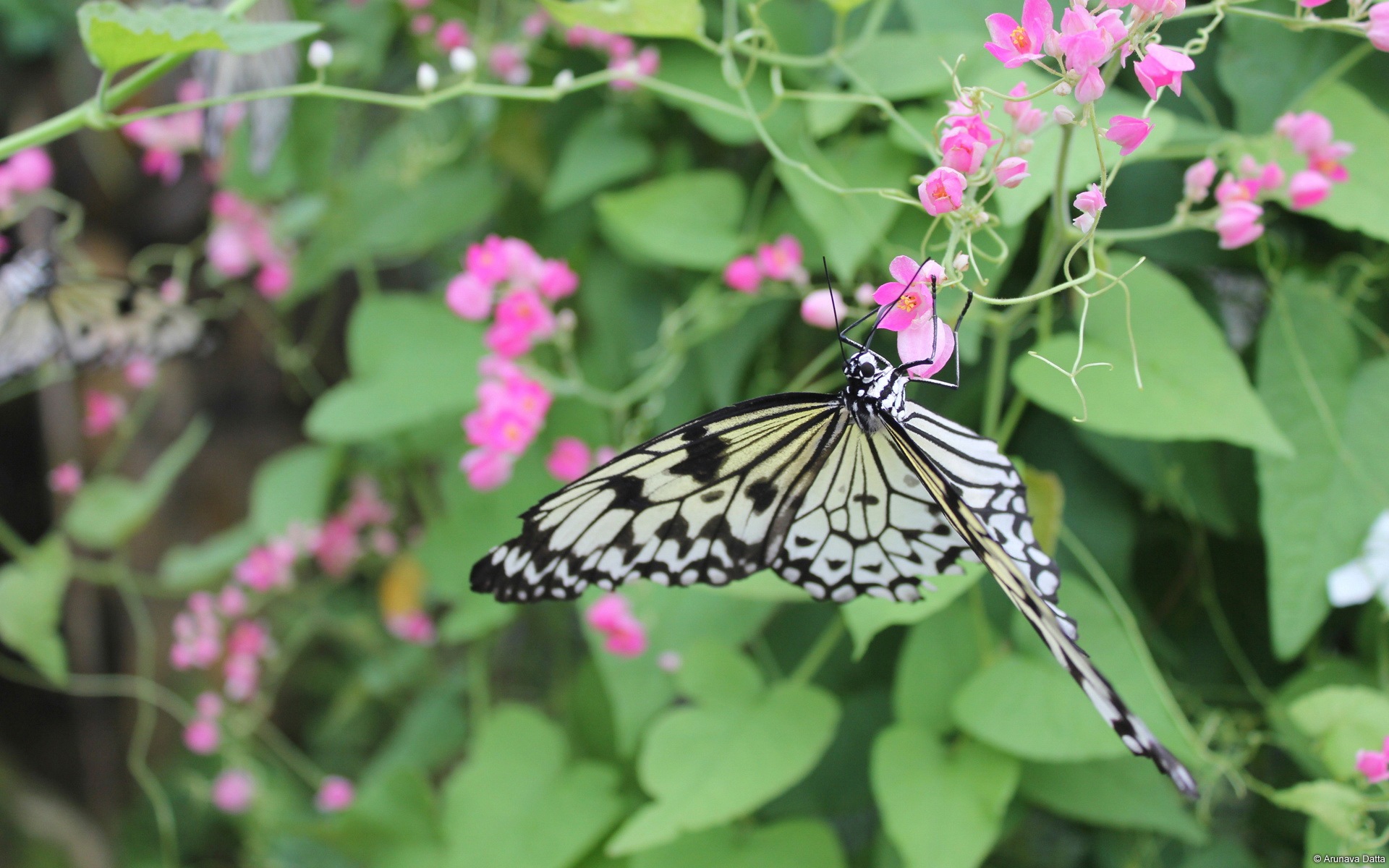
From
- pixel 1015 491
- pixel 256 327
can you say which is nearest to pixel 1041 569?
pixel 1015 491

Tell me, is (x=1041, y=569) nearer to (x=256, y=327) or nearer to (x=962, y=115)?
(x=962, y=115)

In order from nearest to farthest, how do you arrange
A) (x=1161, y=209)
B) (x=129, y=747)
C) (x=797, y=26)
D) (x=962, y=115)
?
(x=962, y=115) < (x=1161, y=209) < (x=797, y=26) < (x=129, y=747)

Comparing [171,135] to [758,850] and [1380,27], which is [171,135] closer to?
[758,850]

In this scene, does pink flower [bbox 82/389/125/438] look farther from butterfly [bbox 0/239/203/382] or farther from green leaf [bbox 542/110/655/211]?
green leaf [bbox 542/110/655/211]

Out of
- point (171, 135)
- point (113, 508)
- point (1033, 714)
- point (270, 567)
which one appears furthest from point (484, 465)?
point (113, 508)

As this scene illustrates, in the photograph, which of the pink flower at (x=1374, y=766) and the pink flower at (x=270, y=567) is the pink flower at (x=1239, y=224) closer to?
the pink flower at (x=1374, y=766)

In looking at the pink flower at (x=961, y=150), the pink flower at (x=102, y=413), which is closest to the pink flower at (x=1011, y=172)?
the pink flower at (x=961, y=150)
